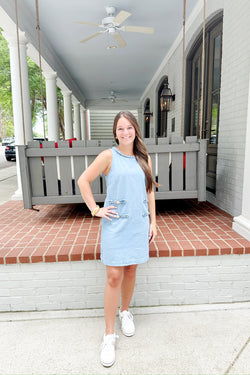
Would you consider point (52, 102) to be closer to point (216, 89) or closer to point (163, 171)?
point (216, 89)

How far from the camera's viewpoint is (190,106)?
17.9 ft

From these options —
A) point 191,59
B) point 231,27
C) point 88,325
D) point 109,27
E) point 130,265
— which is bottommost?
point 88,325

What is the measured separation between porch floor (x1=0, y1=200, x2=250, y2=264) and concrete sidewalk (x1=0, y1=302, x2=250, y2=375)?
1.50 feet

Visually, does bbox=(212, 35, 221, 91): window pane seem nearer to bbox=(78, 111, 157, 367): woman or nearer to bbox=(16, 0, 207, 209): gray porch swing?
bbox=(16, 0, 207, 209): gray porch swing

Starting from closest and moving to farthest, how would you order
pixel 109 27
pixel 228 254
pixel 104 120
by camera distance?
pixel 228 254, pixel 109 27, pixel 104 120

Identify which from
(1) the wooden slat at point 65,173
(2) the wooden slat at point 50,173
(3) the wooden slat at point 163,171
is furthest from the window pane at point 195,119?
(2) the wooden slat at point 50,173

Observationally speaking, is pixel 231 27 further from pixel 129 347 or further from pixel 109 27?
pixel 129 347

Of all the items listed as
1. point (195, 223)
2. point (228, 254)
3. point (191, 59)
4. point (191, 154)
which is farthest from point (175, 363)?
point (191, 59)

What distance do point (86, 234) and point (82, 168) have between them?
2.47 ft

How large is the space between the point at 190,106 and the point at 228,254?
161 inches

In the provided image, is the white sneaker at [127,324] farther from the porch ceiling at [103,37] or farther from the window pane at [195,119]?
the porch ceiling at [103,37]

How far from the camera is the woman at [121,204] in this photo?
146cm

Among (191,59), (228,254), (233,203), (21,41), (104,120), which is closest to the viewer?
(228,254)

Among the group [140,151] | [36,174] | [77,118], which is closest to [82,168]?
[36,174]
